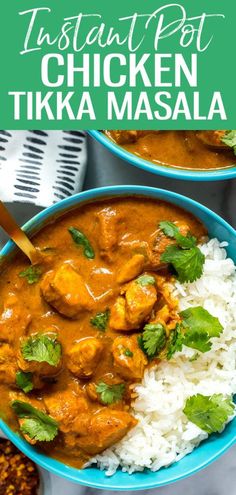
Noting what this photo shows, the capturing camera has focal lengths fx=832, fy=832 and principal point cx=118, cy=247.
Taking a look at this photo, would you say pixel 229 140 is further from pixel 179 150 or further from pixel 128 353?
pixel 128 353

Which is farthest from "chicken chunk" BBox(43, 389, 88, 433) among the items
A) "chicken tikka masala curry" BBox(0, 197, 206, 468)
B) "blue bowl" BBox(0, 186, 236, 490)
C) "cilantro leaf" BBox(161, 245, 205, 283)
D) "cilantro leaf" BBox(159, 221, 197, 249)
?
"cilantro leaf" BBox(159, 221, 197, 249)

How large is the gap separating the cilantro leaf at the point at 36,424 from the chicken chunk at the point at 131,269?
2.46ft

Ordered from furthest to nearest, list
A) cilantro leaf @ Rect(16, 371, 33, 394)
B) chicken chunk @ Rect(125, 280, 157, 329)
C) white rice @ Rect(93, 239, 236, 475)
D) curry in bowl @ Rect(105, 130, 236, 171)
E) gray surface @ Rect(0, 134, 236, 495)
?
gray surface @ Rect(0, 134, 236, 495) < curry in bowl @ Rect(105, 130, 236, 171) < white rice @ Rect(93, 239, 236, 475) < cilantro leaf @ Rect(16, 371, 33, 394) < chicken chunk @ Rect(125, 280, 157, 329)

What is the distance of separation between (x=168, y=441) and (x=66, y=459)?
526 millimetres

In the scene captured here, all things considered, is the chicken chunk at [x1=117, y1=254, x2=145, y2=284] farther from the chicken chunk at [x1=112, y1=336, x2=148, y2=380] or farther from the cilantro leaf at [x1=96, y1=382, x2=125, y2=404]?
the cilantro leaf at [x1=96, y1=382, x2=125, y2=404]

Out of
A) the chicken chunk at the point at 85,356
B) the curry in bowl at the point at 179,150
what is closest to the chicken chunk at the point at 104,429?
the chicken chunk at the point at 85,356

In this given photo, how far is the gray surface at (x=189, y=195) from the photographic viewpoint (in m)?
4.60

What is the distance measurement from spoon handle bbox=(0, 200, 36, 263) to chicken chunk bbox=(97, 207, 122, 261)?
35cm

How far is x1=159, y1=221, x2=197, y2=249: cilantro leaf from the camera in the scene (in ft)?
A: 13.5

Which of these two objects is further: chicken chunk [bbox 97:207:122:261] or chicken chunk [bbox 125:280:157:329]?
chicken chunk [bbox 97:207:122:261]

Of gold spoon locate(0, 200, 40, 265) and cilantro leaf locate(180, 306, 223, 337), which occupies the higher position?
gold spoon locate(0, 200, 40, 265)

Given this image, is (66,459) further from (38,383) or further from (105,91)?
(105,91)

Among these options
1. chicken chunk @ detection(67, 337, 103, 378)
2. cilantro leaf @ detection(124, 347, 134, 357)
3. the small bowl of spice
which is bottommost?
the small bowl of spice

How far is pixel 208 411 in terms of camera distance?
4.09m
